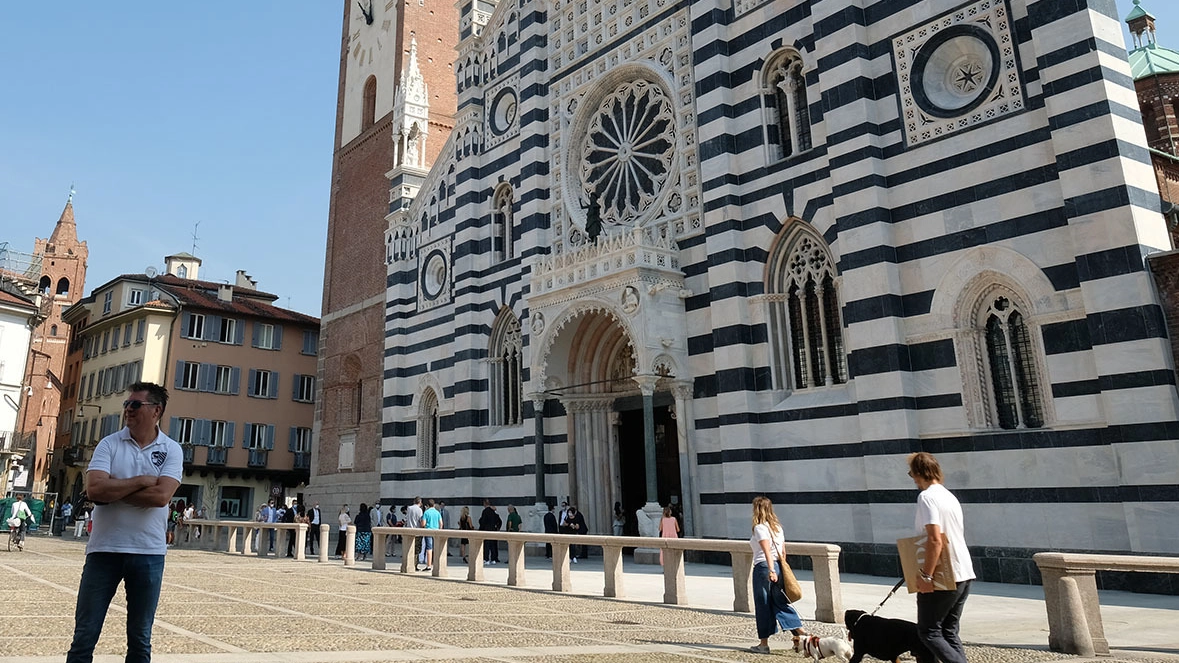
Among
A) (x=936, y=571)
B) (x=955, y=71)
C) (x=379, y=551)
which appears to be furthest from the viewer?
(x=379, y=551)

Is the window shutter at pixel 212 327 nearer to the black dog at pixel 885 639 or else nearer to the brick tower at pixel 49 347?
the brick tower at pixel 49 347

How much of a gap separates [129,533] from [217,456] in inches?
1483

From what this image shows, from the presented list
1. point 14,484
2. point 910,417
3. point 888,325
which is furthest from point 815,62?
point 14,484

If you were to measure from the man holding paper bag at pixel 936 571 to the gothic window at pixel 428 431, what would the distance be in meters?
21.6

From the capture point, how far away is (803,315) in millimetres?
17109

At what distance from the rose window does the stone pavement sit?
10259mm

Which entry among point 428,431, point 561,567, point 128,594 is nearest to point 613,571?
point 561,567

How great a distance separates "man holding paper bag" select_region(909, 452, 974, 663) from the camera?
5395 mm

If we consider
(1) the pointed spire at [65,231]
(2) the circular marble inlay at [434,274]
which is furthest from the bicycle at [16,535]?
(1) the pointed spire at [65,231]

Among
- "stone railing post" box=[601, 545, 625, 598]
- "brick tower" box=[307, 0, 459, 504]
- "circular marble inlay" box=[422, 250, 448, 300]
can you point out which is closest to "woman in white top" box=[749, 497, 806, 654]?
"stone railing post" box=[601, 545, 625, 598]

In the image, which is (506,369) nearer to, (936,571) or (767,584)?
(767,584)

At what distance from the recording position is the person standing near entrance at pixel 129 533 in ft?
14.2

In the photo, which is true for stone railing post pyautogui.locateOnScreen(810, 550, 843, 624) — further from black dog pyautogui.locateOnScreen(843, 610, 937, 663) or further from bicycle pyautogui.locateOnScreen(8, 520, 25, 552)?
bicycle pyautogui.locateOnScreen(8, 520, 25, 552)

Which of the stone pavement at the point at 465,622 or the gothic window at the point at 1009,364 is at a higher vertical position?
the gothic window at the point at 1009,364
